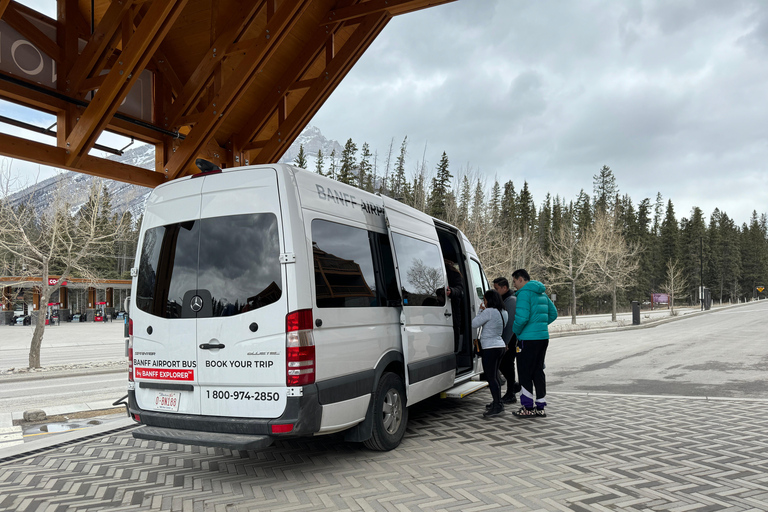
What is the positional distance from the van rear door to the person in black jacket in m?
3.45

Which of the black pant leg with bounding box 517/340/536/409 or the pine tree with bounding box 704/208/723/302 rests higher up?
the pine tree with bounding box 704/208/723/302

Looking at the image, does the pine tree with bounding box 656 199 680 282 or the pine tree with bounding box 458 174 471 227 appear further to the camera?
the pine tree with bounding box 656 199 680 282

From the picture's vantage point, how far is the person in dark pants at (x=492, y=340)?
22.5 feet

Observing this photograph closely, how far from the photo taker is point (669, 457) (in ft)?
16.2

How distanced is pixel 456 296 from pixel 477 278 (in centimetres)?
97

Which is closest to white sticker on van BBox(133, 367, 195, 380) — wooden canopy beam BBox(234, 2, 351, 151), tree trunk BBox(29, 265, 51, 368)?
wooden canopy beam BBox(234, 2, 351, 151)

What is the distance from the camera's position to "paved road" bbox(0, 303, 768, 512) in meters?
3.97

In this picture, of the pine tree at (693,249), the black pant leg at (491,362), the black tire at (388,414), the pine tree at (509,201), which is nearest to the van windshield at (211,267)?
the black tire at (388,414)

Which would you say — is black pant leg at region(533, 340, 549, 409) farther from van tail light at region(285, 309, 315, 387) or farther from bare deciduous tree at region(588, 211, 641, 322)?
bare deciduous tree at region(588, 211, 641, 322)

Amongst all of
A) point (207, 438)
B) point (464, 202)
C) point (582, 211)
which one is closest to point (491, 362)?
point (207, 438)

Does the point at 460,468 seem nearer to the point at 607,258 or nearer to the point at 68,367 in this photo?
the point at 68,367

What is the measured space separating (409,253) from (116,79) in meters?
3.98

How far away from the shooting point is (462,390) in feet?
22.6

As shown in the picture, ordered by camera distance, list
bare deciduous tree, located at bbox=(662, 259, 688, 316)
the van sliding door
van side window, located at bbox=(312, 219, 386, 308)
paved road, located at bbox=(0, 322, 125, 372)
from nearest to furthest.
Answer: van side window, located at bbox=(312, 219, 386, 308)
the van sliding door
paved road, located at bbox=(0, 322, 125, 372)
bare deciduous tree, located at bbox=(662, 259, 688, 316)
